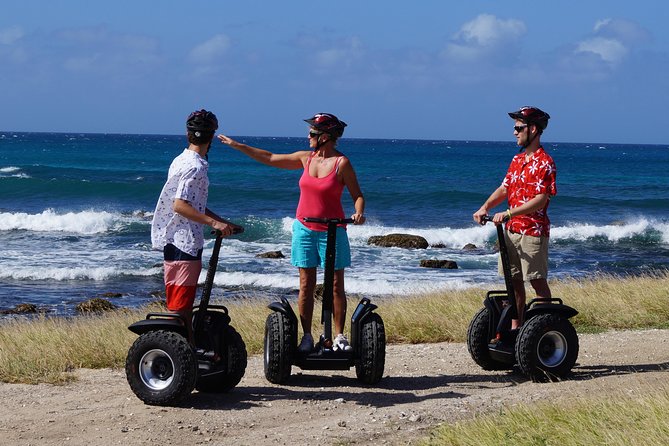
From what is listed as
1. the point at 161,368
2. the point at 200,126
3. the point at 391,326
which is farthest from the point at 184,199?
the point at 391,326

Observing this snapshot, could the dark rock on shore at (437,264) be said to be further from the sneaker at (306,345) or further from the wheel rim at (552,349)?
the sneaker at (306,345)

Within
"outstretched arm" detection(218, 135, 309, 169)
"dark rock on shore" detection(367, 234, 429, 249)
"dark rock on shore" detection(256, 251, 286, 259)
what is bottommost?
Answer: "dark rock on shore" detection(256, 251, 286, 259)

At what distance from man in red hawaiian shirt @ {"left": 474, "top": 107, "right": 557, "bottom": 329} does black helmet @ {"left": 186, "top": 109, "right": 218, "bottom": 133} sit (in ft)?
7.26

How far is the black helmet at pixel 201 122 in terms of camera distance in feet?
22.3

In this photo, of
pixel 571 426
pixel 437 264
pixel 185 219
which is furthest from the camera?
pixel 437 264

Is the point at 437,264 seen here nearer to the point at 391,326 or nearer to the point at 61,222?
the point at 391,326

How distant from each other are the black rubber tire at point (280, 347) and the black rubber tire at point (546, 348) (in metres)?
1.81

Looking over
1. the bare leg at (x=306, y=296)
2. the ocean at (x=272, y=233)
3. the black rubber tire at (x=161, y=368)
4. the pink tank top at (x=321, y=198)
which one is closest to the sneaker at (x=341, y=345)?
the bare leg at (x=306, y=296)

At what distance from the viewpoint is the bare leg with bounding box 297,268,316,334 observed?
24.7ft

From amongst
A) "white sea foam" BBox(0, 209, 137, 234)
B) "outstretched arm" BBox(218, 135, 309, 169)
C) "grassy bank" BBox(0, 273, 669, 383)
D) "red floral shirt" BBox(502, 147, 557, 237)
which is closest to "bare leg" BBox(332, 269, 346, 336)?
"outstretched arm" BBox(218, 135, 309, 169)

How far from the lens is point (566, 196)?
4575 centimetres

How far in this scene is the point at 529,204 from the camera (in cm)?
759

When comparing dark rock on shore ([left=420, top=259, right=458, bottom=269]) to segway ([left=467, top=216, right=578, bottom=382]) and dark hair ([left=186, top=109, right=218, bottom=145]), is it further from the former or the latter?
dark hair ([left=186, top=109, right=218, bottom=145])

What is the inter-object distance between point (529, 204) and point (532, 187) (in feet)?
0.55
